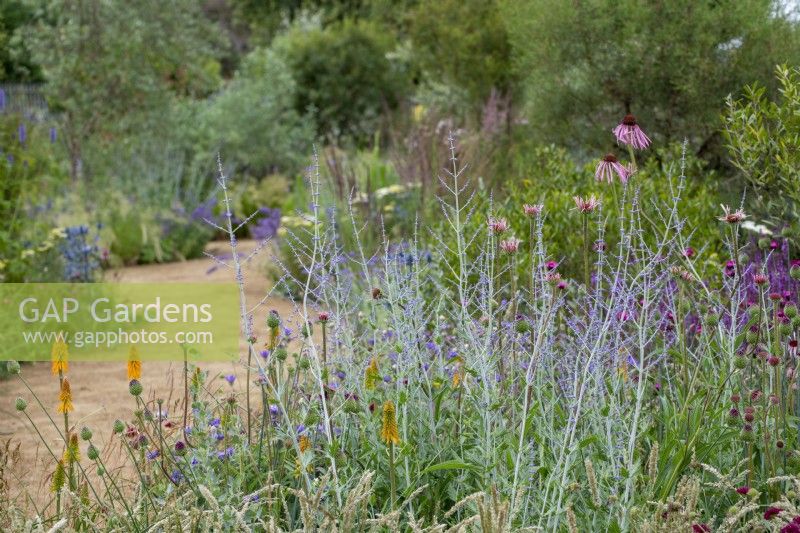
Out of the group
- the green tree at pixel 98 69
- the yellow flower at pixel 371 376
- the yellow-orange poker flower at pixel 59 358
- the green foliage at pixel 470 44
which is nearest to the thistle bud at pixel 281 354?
the yellow flower at pixel 371 376

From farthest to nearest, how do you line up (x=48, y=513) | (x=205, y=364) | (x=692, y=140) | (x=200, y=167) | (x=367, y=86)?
(x=367, y=86)
(x=200, y=167)
(x=692, y=140)
(x=205, y=364)
(x=48, y=513)

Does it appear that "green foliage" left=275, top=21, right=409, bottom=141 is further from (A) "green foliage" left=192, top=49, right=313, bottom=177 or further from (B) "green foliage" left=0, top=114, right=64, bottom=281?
(B) "green foliage" left=0, top=114, right=64, bottom=281

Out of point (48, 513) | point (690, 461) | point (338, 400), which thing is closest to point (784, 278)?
point (690, 461)

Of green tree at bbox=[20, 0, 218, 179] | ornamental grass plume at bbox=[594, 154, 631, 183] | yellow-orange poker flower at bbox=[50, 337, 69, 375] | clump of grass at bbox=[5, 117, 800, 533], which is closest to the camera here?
clump of grass at bbox=[5, 117, 800, 533]

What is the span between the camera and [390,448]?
8.91ft

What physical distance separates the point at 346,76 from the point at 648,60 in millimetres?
12223

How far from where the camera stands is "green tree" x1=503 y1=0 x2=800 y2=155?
7.36m

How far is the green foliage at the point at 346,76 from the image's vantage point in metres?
19.2

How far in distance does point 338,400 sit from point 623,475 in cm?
108

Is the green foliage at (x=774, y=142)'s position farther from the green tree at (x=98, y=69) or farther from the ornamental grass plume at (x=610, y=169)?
the green tree at (x=98, y=69)

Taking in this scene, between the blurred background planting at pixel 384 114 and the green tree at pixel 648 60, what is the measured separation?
2 cm

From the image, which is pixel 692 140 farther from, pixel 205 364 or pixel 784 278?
pixel 205 364

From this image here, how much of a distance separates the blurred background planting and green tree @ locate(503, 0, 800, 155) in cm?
2

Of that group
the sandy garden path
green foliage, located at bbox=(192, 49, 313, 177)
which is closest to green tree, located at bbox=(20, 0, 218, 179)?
green foliage, located at bbox=(192, 49, 313, 177)
